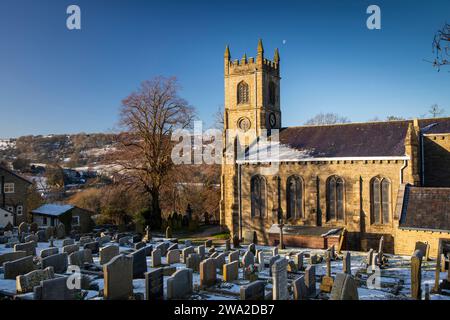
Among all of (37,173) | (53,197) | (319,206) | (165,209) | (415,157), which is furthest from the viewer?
(37,173)

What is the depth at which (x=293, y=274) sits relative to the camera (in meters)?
17.1

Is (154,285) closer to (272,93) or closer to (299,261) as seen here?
(299,261)

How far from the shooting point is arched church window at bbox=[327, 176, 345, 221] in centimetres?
2813

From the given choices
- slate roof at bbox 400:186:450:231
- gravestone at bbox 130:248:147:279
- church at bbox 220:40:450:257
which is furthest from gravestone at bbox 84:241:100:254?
slate roof at bbox 400:186:450:231

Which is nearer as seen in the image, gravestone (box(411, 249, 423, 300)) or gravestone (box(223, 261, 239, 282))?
gravestone (box(411, 249, 423, 300))

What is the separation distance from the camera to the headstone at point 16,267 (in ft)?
49.3

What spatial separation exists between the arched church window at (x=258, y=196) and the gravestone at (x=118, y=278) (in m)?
18.8

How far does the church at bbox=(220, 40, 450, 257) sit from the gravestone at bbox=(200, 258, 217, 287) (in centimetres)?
1230

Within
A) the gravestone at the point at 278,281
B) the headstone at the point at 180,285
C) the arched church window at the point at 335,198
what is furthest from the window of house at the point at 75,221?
the gravestone at the point at 278,281

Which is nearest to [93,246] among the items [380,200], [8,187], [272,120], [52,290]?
[52,290]

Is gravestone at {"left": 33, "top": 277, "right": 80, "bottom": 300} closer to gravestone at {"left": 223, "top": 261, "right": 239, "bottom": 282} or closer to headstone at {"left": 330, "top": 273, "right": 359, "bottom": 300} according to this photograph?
gravestone at {"left": 223, "top": 261, "right": 239, "bottom": 282}

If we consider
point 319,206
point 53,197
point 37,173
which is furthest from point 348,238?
point 37,173
